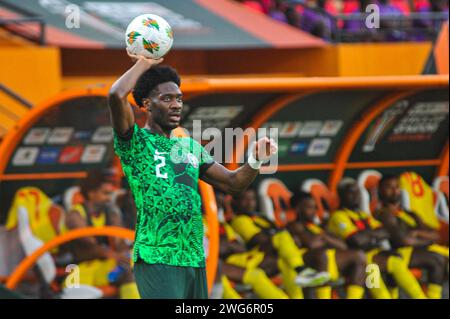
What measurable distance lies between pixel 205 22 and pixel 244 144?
5999mm

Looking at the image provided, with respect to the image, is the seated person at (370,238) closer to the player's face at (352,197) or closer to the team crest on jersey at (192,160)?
the player's face at (352,197)

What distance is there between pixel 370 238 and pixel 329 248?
1.31ft

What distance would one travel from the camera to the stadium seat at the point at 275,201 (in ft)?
33.2

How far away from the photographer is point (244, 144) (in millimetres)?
9352

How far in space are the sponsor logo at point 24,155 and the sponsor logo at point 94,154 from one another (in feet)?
1.11

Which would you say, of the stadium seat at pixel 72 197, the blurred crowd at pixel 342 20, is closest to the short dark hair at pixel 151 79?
the stadium seat at pixel 72 197

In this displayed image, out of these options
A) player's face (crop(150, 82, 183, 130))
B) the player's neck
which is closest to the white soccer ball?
player's face (crop(150, 82, 183, 130))

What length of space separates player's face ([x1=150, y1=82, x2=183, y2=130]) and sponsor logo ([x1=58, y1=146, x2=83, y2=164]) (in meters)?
3.53

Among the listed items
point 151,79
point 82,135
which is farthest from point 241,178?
point 82,135

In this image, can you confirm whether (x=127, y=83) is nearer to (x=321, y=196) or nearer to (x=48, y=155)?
Result: (x=48, y=155)

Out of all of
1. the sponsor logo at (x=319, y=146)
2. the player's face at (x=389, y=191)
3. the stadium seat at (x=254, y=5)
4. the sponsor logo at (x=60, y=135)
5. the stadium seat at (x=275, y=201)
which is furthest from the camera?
the stadium seat at (x=254, y=5)

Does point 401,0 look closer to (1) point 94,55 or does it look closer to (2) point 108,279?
(1) point 94,55

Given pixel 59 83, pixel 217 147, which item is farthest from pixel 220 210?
pixel 59 83

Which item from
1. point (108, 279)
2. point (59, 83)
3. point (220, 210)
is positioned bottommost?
point (108, 279)
